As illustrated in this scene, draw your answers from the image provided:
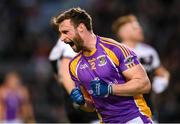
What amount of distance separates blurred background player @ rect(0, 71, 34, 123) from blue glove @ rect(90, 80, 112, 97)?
7.99 m

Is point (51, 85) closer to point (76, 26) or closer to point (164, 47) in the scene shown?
point (164, 47)

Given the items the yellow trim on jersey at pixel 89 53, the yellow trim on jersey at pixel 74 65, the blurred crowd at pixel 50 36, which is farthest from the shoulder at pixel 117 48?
the blurred crowd at pixel 50 36

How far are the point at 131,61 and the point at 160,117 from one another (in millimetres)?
7636

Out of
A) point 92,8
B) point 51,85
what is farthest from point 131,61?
point 92,8

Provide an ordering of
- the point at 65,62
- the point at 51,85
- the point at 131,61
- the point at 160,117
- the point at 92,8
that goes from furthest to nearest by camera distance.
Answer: the point at 92,8 < the point at 51,85 < the point at 160,117 < the point at 65,62 < the point at 131,61

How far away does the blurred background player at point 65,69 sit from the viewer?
834cm

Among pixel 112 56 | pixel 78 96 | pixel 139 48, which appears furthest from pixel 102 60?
pixel 139 48

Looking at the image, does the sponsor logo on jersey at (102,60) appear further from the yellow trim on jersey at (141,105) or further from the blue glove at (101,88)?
the yellow trim on jersey at (141,105)

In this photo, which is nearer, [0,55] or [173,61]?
[173,61]

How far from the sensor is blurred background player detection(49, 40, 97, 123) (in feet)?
27.4

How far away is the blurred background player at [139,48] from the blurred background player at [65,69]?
86cm

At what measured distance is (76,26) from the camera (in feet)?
21.1

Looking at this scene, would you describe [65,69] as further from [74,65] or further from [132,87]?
[132,87]

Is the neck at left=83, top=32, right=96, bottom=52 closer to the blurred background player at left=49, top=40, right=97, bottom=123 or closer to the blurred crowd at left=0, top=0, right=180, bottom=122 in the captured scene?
the blurred background player at left=49, top=40, right=97, bottom=123
